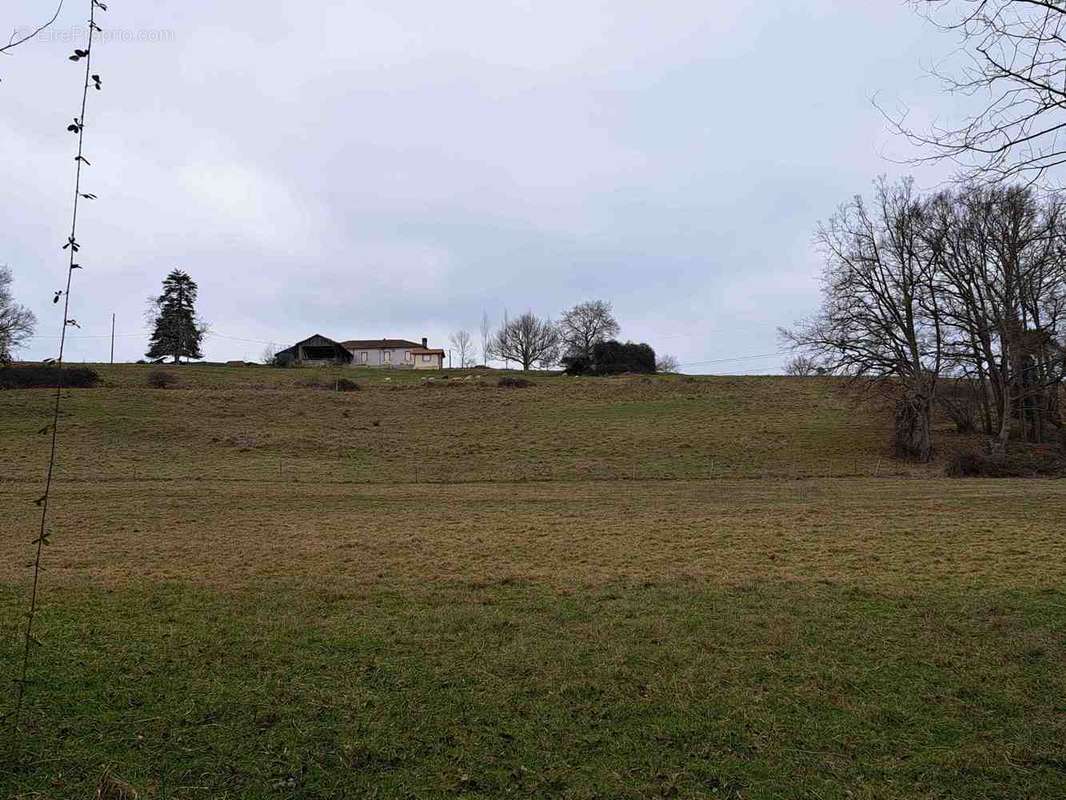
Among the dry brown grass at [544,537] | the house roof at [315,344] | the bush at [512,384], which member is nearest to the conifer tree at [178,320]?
the house roof at [315,344]

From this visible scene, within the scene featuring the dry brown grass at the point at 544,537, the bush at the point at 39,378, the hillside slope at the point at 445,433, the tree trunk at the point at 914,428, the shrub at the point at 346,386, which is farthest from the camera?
the shrub at the point at 346,386

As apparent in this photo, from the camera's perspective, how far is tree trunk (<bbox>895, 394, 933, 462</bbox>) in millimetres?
34844

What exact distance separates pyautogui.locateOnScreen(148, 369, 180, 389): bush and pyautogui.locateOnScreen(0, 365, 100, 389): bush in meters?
3.64

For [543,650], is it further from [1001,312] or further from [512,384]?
[512,384]

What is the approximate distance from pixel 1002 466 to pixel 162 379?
5472cm

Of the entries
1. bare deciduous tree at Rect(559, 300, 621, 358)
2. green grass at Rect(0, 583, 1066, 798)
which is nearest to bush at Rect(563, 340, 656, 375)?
bare deciduous tree at Rect(559, 300, 621, 358)

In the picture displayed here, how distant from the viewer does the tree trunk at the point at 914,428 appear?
1372 inches

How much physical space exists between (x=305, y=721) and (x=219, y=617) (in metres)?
2.85

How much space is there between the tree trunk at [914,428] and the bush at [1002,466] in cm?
285

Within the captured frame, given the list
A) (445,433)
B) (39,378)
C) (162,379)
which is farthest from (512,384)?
(39,378)

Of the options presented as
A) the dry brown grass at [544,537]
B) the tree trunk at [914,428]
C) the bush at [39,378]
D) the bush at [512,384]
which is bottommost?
the dry brown grass at [544,537]

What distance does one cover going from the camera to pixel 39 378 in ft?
163

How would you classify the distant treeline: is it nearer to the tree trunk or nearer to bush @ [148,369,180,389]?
the tree trunk

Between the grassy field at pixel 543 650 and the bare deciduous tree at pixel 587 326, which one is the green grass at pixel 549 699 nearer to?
the grassy field at pixel 543 650
